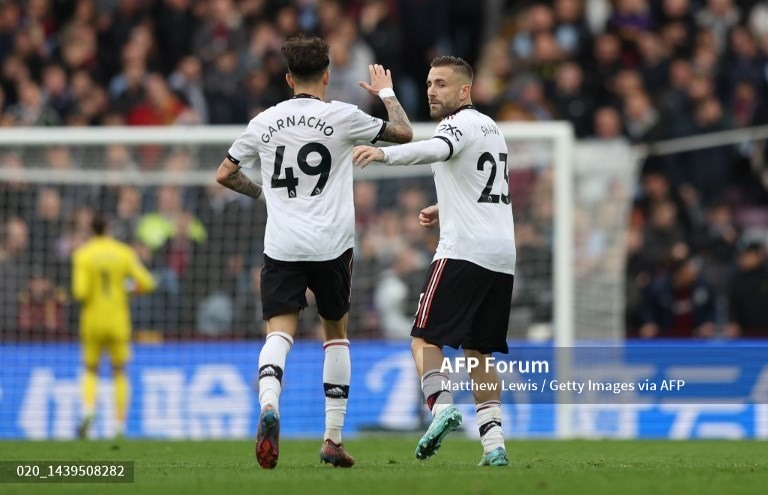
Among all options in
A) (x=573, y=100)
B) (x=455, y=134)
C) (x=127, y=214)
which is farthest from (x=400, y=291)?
(x=455, y=134)

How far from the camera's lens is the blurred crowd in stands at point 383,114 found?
1709cm

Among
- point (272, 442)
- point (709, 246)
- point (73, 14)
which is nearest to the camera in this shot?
point (272, 442)

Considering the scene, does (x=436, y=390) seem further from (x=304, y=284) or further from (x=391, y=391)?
(x=391, y=391)

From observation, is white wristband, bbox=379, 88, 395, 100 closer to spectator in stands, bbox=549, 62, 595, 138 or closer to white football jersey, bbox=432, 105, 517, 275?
white football jersey, bbox=432, 105, 517, 275

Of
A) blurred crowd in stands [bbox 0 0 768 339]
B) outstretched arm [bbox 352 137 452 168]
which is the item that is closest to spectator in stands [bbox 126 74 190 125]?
blurred crowd in stands [bbox 0 0 768 339]

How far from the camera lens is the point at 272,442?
8648 mm

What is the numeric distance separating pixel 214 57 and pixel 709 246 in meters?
7.06

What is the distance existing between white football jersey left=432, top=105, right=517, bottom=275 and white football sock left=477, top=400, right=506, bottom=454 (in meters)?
0.83

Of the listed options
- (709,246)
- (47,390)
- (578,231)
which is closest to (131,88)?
(47,390)

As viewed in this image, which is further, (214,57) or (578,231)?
(214,57)

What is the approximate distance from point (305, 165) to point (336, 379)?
136 centimetres

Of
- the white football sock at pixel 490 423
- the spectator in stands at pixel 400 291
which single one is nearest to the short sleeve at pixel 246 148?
the white football sock at pixel 490 423

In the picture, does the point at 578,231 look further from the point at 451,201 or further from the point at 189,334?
the point at 451,201

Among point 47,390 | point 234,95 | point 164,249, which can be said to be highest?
point 234,95
